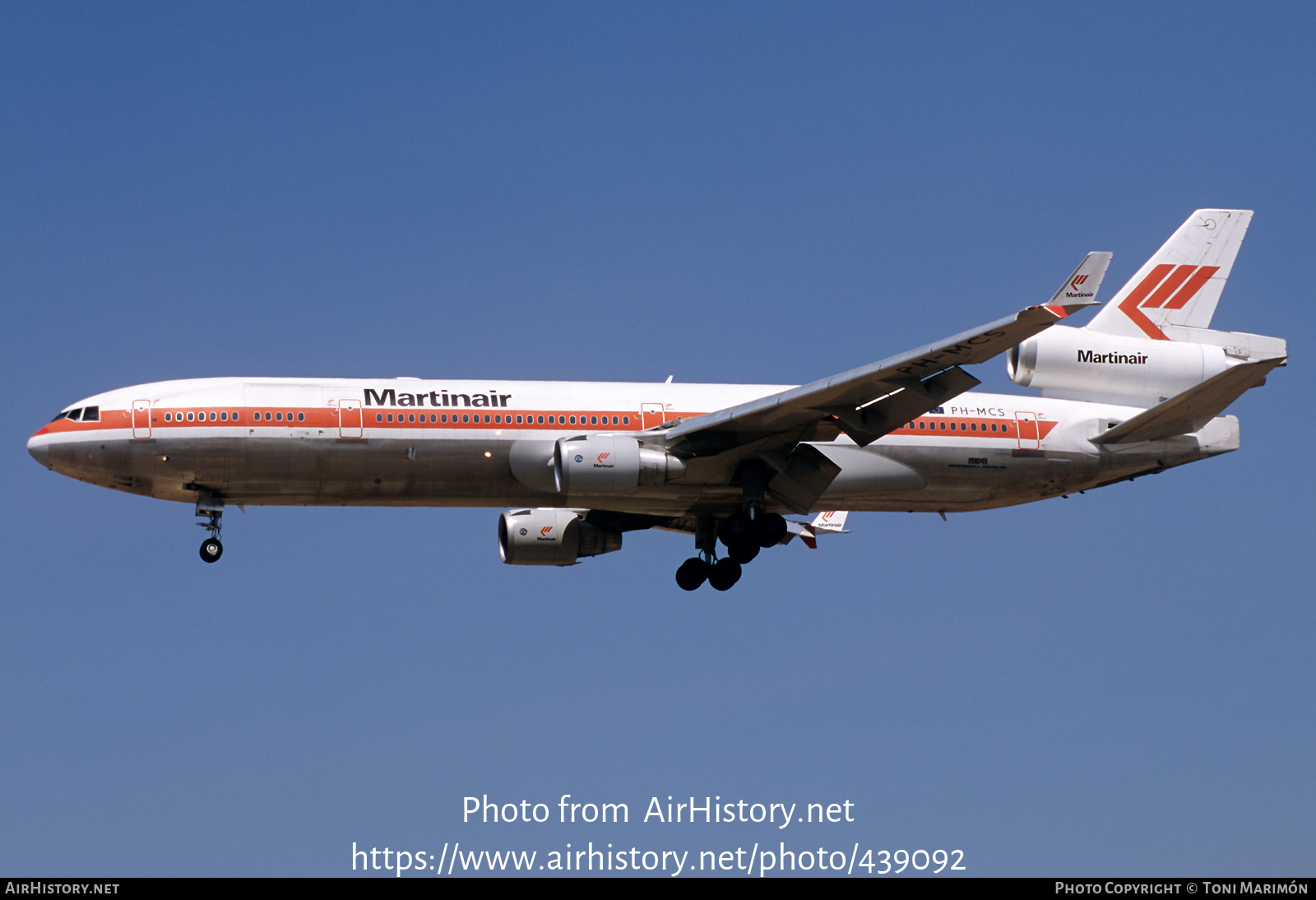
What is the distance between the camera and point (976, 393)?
47.0 m

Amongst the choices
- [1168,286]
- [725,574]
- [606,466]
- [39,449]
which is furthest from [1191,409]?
[39,449]

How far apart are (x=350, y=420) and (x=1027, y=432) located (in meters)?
17.4

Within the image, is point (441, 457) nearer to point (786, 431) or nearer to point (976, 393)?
point (786, 431)

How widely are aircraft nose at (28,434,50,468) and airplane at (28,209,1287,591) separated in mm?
48

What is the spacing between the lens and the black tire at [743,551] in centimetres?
4519

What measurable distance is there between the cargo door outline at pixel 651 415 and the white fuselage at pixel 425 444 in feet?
0.12

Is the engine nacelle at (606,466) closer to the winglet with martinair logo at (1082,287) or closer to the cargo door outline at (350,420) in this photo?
the cargo door outline at (350,420)

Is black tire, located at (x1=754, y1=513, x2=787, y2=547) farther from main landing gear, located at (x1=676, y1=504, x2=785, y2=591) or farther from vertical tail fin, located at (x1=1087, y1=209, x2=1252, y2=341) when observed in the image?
vertical tail fin, located at (x1=1087, y1=209, x2=1252, y2=341)

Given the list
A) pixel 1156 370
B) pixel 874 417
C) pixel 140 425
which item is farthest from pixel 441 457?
pixel 1156 370

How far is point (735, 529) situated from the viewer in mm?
45125

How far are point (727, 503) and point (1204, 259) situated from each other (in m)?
15.0

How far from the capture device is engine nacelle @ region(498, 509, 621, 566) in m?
47.8

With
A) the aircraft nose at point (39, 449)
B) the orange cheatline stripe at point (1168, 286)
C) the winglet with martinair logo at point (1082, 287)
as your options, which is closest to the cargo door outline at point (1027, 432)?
the orange cheatline stripe at point (1168, 286)

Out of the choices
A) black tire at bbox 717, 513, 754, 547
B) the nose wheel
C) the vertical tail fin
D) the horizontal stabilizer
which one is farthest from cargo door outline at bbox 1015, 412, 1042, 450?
the nose wheel
